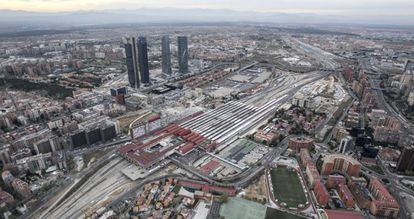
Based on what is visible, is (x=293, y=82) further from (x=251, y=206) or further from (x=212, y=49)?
(x=212, y=49)

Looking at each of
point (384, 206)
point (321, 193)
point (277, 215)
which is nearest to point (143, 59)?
point (277, 215)

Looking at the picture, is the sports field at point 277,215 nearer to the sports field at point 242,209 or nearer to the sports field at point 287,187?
the sports field at point 242,209

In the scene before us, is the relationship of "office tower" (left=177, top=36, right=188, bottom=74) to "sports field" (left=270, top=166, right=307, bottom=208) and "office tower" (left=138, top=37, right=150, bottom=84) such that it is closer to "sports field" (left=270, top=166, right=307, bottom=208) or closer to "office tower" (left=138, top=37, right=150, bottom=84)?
"office tower" (left=138, top=37, right=150, bottom=84)

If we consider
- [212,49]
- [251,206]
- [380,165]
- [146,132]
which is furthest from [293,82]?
[212,49]

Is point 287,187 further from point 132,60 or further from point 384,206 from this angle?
point 132,60

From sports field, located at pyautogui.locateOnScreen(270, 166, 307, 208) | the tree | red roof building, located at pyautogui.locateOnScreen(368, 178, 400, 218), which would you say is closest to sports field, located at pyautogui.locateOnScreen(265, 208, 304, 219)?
sports field, located at pyautogui.locateOnScreen(270, 166, 307, 208)

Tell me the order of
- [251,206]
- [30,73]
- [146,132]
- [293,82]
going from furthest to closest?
[30,73] < [293,82] < [146,132] < [251,206]

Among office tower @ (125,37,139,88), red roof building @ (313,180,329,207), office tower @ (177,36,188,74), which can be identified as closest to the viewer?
red roof building @ (313,180,329,207)
